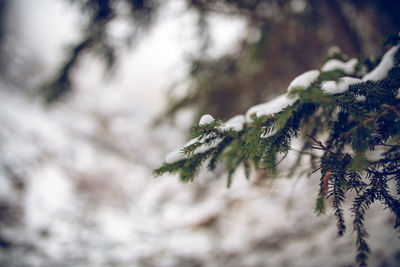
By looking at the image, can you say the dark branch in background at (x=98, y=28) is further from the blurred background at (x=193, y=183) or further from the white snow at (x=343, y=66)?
the white snow at (x=343, y=66)

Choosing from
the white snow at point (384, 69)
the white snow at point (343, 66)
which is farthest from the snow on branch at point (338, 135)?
the white snow at point (343, 66)

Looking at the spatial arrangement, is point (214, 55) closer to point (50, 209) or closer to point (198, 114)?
point (198, 114)

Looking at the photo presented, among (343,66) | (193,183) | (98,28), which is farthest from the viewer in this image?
(193,183)

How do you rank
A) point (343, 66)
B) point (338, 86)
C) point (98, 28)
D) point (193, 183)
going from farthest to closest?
1. point (193, 183)
2. point (98, 28)
3. point (343, 66)
4. point (338, 86)

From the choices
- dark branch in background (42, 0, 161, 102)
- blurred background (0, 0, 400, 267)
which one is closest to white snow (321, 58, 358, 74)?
blurred background (0, 0, 400, 267)

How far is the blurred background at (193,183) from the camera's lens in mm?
2748

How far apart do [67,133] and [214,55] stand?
531 inches

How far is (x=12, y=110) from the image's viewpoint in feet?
35.8

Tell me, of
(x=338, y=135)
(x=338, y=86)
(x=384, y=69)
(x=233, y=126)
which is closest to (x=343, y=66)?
(x=384, y=69)

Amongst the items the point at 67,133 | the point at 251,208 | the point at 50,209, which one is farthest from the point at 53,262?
the point at 67,133

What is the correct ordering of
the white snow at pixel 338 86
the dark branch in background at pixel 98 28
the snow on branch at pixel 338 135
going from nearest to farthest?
1. the snow on branch at pixel 338 135
2. the white snow at pixel 338 86
3. the dark branch in background at pixel 98 28

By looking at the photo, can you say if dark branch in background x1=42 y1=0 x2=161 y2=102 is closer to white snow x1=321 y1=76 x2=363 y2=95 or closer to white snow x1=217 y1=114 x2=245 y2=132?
white snow x1=217 y1=114 x2=245 y2=132

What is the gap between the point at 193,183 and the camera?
5797 mm

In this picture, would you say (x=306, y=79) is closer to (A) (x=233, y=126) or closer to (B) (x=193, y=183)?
(A) (x=233, y=126)
